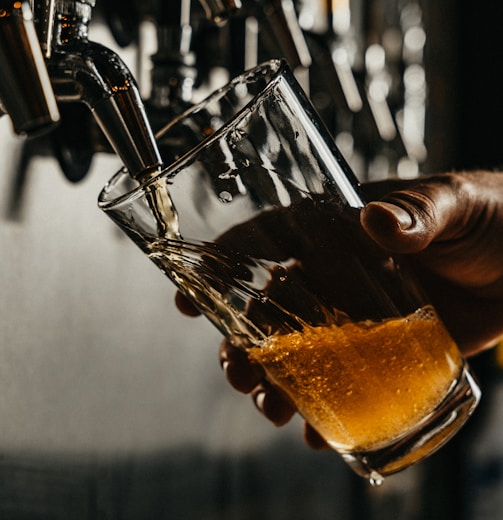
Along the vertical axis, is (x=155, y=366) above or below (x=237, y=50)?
below

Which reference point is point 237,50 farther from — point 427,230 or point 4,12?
point 4,12

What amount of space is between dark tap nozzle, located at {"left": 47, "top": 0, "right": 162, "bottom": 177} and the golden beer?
0.48 ft

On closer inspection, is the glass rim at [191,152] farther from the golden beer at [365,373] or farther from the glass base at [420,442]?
the glass base at [420,442]

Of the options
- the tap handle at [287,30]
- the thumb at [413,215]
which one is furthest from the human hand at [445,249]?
the tap handle at [287,30]

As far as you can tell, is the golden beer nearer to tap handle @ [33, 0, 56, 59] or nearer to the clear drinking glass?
the clear drinking glass

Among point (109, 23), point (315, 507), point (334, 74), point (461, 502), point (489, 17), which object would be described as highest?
point (109, 23)

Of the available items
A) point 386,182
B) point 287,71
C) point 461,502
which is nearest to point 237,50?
point 386,182

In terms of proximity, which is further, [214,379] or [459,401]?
[214,379]

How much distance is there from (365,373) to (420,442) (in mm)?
90

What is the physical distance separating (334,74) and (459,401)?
0.48 meters

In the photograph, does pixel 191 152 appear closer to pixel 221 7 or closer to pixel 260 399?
pixel 221 7

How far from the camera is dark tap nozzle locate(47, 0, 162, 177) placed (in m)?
0.47

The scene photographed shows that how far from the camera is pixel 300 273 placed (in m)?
0.51

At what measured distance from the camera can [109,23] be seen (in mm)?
761
